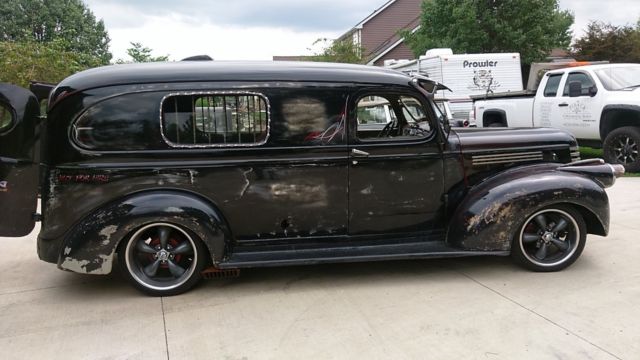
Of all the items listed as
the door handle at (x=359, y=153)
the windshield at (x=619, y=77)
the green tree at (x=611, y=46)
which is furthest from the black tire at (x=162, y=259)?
the green tree at (x=611, y=46)

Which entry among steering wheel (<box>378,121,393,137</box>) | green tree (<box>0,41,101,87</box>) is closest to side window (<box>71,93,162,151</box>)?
steering wheel (<box>378,121,393,137</box>)

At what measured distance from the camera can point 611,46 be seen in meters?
24.4

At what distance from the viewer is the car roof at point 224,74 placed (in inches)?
171

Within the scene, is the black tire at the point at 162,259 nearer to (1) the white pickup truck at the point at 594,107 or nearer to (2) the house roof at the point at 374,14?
(1) the white pickup truck at the point at 594,107

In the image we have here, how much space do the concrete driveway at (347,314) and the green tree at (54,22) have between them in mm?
36352

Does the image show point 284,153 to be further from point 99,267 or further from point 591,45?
point 591,45

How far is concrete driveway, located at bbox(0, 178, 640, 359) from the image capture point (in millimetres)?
3564

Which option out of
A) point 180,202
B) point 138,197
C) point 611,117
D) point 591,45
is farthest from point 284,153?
point 591,45

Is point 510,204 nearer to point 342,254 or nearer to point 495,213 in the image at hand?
point 495,213

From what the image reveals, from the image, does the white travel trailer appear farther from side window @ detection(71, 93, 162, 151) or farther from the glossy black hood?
side window @ detection(71, 93, 162, 151)

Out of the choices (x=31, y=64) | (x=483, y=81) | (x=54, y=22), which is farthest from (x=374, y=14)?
(x=31, y=64)

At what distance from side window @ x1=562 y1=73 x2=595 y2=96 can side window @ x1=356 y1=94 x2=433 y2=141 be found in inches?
259

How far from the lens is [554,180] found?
4672 millimetres

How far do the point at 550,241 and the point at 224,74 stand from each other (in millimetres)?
3179
